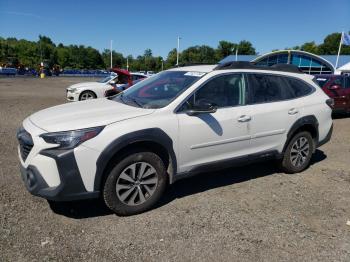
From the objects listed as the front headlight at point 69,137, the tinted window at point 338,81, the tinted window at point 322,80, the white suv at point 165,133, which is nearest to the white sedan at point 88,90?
the tinted window at point 322,80

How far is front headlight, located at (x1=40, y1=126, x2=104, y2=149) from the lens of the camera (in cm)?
346

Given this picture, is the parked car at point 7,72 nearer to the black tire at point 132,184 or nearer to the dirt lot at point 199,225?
the dirt lot at point 199,225

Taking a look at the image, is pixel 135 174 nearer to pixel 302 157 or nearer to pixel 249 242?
pixel 249 242

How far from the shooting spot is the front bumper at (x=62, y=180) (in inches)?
134

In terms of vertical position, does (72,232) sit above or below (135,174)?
below

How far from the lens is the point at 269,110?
4.93 m

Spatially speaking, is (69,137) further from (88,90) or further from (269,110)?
(88,90)

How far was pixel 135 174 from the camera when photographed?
3.89 meters

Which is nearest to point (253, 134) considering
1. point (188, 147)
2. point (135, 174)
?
point (188, 147)

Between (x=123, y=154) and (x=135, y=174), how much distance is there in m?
0.29

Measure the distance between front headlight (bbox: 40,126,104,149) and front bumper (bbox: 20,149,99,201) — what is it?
0.08 m

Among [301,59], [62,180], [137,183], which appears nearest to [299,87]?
[137,183]

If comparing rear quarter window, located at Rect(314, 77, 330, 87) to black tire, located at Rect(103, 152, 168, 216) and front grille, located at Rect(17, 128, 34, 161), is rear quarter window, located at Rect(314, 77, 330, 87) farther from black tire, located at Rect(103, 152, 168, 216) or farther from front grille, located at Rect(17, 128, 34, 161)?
front grille, located at Rect(17, 128, 34, 161)

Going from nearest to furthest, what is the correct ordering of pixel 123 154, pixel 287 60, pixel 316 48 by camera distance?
1. pixel 123 154
2. pixel 287 60
3. pixel 316 48
